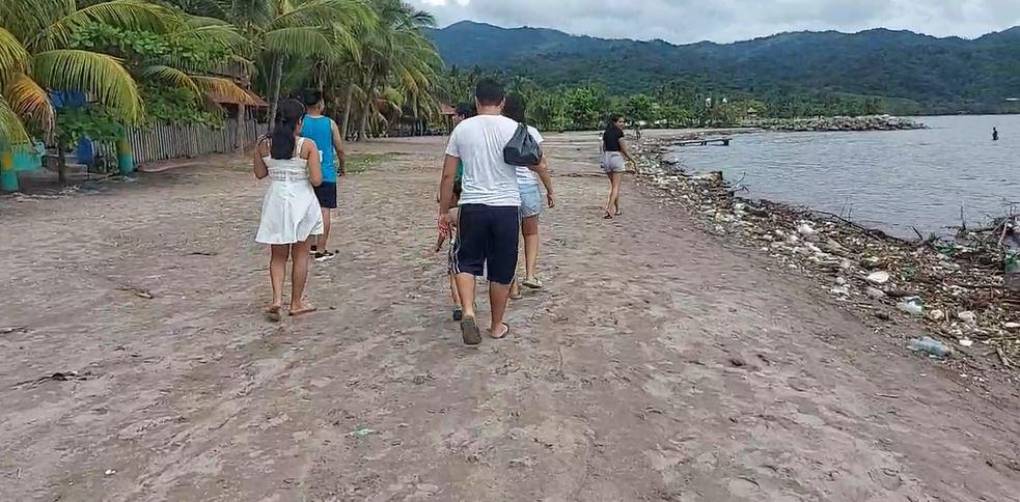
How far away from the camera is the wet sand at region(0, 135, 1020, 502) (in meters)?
3.22

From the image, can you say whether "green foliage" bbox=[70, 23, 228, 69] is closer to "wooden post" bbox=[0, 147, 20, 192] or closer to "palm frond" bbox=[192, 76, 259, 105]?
"palm frond" bbox=[192, 76, 259, 105]

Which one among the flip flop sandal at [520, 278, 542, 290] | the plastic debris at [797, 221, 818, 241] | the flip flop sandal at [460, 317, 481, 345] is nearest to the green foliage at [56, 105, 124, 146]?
the flip flop sandal at [520, 278, 542, 290]

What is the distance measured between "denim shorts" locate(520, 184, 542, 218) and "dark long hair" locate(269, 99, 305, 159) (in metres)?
1.75

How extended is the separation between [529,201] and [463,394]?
2.33m

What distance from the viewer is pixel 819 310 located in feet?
21.5

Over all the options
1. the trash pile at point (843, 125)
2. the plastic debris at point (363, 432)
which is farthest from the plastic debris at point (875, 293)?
the trash pile at point (843, 125)

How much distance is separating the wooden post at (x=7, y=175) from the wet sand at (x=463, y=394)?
268 inches

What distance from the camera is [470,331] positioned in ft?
15.8

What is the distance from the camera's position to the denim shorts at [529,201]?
20.0 feet

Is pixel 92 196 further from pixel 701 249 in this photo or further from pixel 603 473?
pixel 603 473

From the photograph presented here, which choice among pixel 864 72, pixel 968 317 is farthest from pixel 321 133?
pixel 864 72

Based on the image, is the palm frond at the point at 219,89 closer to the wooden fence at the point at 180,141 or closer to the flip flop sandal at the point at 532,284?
the wooden fence at the point at 180,141

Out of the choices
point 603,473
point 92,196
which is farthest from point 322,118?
point 92,196

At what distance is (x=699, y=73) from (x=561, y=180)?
151 m
